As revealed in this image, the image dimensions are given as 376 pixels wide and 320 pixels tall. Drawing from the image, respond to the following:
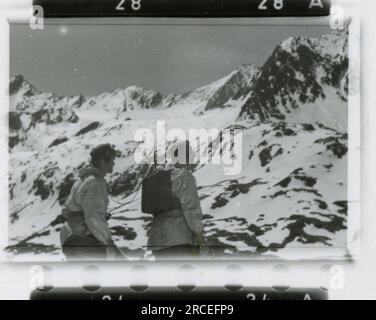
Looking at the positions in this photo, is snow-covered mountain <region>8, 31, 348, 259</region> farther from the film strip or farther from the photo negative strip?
the film strip

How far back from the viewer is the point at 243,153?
3352mm

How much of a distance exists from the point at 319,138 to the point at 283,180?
29 cm

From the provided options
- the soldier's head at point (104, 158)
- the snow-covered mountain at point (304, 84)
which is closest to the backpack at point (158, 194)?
the soldier's head at point (104, 158)

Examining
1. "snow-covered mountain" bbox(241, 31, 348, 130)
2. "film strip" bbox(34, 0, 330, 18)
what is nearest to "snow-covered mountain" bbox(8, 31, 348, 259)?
"snow-covered mountain" bbox(241, 31, 348, 130)

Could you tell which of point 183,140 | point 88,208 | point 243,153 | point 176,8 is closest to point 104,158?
point 88,208

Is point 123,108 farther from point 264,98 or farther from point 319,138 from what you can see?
point 319,138

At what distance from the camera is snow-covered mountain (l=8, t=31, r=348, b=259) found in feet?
11.0

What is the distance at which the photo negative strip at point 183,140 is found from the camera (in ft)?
11.0

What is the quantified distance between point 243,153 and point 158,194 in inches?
19.5

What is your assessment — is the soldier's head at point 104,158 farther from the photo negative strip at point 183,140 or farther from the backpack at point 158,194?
the backpack at point 158,194

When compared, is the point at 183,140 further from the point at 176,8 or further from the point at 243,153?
the point at 176,8
